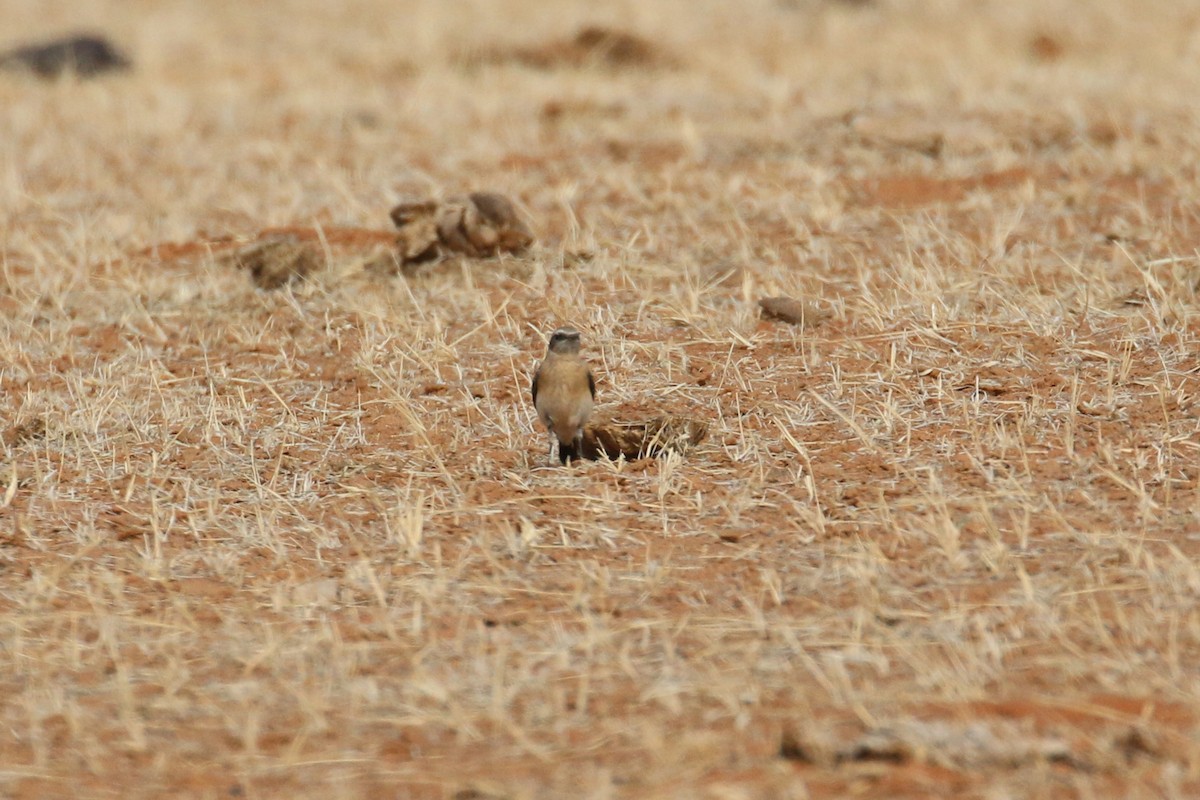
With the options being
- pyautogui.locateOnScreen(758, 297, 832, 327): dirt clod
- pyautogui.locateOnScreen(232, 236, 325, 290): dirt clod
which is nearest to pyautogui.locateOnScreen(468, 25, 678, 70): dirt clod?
pyautogui.locateOnScreen(232, 236, 325, 290): dirt clod

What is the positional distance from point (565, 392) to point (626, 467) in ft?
1.20

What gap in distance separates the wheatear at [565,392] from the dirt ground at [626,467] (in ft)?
0.57

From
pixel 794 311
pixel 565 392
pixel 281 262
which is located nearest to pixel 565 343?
pixel 565 392

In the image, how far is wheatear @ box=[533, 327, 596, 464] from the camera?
233 inches

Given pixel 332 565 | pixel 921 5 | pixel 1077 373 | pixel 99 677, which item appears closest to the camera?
pixel 99 677

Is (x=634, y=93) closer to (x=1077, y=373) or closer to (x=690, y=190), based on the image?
(x=690, y=190)

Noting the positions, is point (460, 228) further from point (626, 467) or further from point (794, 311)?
point (626, 467)

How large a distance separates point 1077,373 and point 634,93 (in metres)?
7.49

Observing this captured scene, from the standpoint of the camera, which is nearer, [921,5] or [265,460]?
[265,460]

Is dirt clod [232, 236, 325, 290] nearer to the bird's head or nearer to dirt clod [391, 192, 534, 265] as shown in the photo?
dirt clod [391, 192, 534, 265]

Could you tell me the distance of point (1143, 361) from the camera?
6523 millimetres

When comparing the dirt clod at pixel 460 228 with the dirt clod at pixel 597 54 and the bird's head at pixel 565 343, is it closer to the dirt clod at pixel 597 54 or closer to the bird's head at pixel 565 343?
the bird's head at pixel 565 343

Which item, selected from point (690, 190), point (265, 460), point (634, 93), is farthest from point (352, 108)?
point (265, 460)

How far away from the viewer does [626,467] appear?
6.02 metres
